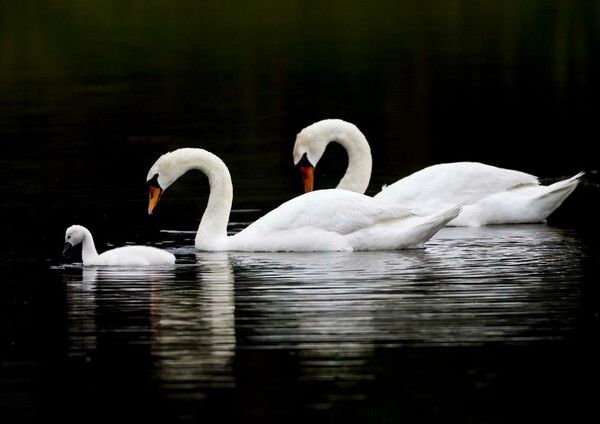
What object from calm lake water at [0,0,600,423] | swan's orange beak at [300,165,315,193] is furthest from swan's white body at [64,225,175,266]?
swan's orange beak at [300,165,315,193]

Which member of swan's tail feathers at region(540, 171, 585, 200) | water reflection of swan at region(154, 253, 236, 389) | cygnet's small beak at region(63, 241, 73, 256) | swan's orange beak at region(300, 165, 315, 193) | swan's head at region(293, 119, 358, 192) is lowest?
water reflection of swan at region(154, 253, 236, 389)

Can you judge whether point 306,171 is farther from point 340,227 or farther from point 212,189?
point 340,227

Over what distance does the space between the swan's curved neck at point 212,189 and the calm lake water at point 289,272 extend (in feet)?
1.11

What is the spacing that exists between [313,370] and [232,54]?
Answer: 36.4 meters

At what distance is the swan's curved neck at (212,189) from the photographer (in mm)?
16922

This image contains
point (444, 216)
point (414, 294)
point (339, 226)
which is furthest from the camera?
point (339, 226)

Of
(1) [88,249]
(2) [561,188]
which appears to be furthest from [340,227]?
(2) [561,188]

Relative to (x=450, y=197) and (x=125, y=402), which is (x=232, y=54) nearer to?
(x=450, y=197)

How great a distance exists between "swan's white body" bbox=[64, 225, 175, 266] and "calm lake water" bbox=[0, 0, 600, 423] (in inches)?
10.5

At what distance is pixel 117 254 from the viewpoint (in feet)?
51.5

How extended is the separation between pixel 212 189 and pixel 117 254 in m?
1.95

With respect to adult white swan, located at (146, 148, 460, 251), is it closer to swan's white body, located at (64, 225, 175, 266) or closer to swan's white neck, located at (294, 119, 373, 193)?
swan's white body, located at (64, 225, 175, 266)

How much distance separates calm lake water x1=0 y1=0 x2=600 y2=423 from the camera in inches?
423

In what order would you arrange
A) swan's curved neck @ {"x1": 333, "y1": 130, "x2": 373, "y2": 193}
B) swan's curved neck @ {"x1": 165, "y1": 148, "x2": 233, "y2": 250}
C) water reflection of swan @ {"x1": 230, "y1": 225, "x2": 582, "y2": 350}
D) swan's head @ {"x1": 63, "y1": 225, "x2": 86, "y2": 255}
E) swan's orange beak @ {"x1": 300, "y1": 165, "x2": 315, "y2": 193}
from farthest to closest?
swan's curved neck @ {"x1": 333, "y1": 130, "x2": 373, "y2": 193} < swan's orange beak @ {"x1": 300, "y1": 165, "x2": 315, "y2": 193} < swan's curved neck @ {"x1": 165, "y1": 148, "x2": 233, "y2": 250} < swan's head @ {"x1": 63, "y1": 225, "x2": 86, "y2": 255} < water reflection of swan @ {"x1": 230, "y1": 225, "x2": 582, "y2": 350}
